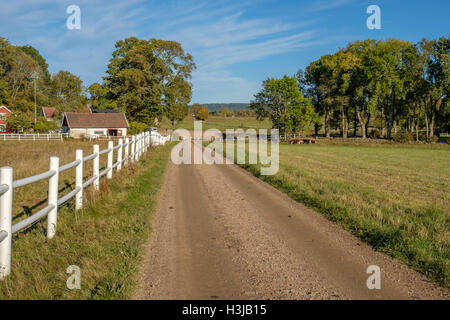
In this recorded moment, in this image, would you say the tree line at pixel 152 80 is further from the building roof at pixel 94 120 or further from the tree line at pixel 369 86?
the tree line at pixel 369 86

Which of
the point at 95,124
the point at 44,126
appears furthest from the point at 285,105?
the point at 44,126

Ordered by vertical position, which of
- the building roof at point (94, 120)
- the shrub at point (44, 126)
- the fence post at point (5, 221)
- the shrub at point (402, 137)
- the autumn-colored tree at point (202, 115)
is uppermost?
the autumn-colored tree at point (202, 115)

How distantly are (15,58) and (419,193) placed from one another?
78.3 meters

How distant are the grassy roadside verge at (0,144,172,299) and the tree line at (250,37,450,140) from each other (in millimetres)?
54964

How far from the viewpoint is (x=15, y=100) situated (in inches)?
2687

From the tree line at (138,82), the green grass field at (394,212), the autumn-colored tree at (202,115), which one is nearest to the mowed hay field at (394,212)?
the green grass field at (394,212)

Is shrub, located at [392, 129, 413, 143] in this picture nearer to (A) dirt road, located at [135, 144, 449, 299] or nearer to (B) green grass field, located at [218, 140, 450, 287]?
(B) green grass field, located at [218, 140, 450, 287]

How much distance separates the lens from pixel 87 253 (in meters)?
4.73

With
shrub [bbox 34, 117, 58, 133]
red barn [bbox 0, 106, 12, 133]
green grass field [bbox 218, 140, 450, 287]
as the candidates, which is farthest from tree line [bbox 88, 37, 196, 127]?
green grass field [bbox 218, 140, 450, 287]

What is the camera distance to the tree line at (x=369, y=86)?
177 feet

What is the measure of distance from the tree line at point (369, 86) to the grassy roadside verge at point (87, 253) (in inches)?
2164
